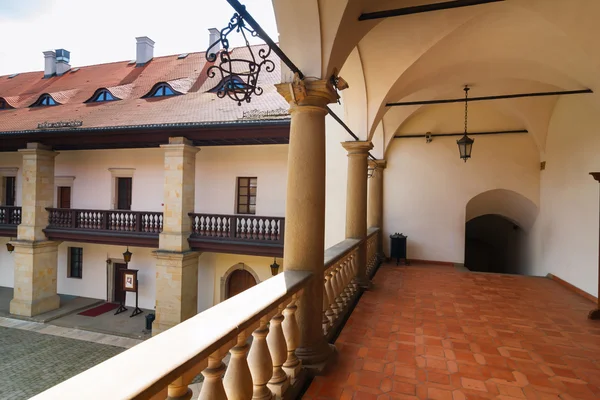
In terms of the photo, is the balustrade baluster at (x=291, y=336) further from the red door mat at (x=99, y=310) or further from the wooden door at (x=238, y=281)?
the red door mat at (x=99, y=310)

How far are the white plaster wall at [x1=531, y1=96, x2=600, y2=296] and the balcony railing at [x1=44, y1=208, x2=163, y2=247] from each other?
11.8m

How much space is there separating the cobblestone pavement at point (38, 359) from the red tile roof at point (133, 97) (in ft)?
23.8

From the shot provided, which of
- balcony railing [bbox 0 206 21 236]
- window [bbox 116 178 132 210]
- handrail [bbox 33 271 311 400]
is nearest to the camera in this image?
handrail [bbox 33 271 311 400]

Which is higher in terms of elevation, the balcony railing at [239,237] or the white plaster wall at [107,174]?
the white plaster wall at [107,174]

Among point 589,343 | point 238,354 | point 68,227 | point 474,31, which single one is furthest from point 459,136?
point 68,227

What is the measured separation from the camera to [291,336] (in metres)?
2.72

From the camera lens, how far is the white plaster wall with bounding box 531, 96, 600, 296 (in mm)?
6242

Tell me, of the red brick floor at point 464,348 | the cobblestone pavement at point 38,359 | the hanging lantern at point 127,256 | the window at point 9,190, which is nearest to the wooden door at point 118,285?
the hanging lantern at point 127,256

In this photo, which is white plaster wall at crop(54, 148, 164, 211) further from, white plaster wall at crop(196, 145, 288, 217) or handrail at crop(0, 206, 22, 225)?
handrail at crop(0, 206, 22, 225)

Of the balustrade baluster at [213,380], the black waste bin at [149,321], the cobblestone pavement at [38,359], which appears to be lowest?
the cobblestone pavement at [38,359]

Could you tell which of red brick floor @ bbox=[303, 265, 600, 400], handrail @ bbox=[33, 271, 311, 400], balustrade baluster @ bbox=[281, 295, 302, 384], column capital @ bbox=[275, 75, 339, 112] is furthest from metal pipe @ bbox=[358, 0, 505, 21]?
red brick floor @ bbox=[303, 265, 600, 400]

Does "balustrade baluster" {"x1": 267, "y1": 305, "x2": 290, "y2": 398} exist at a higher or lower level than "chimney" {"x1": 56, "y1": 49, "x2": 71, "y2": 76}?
lower

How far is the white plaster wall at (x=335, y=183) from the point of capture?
10.8m

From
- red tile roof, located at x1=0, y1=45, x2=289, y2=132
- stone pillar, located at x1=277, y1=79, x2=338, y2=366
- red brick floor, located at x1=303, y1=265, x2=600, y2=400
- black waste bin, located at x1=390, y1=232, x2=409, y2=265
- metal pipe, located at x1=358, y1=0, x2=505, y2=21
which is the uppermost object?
red tile roof, located at x1=0, y1=45, x2=289, y2=132
